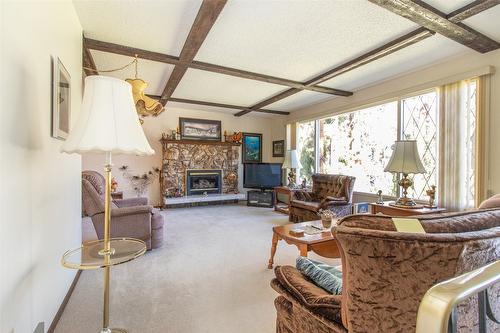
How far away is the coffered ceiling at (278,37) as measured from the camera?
217cm

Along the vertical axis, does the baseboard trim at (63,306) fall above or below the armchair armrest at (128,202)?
below

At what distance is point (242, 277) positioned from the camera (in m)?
2.46

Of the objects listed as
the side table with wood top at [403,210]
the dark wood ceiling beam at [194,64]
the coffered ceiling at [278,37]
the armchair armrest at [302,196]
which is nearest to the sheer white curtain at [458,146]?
the side table with wood top at [403,210]

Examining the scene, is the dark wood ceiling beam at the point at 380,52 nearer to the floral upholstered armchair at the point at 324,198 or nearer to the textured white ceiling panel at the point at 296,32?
the textured white ceiling panel at the point at 296,32

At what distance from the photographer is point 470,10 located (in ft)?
6.86

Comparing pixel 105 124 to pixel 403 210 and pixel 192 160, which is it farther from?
pixel 192 160

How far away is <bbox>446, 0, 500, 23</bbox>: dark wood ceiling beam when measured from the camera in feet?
6.57

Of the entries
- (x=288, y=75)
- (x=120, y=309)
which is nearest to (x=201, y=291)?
(x=120, y=309)

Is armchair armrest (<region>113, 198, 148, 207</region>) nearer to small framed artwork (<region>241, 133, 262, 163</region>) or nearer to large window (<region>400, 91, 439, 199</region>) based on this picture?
small framed artwork (<region>241, 133, 262, 163</region>)

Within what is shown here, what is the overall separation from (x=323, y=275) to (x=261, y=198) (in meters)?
5.01

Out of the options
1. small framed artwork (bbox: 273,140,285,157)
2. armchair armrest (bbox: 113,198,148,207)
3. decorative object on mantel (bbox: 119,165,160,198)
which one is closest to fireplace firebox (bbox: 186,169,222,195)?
decorative object on mantel (bbox: 119,165,160,198)

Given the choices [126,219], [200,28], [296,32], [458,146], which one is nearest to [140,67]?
[200,28]

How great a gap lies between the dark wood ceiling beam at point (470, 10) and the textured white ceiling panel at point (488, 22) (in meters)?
0.17

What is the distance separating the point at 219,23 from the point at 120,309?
105 inches
